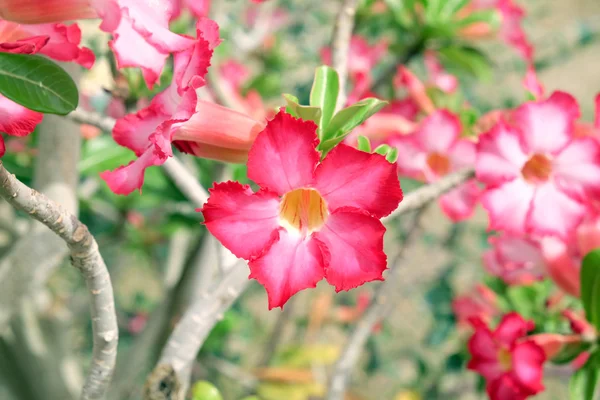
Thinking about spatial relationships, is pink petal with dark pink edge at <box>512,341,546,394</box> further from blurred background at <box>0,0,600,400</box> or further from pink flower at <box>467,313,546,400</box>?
blurred background at <box>0,0,600,400</box>

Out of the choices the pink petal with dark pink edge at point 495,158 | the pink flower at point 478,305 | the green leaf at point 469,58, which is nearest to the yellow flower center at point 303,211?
the pink petal with dark pink edge at point 495,158

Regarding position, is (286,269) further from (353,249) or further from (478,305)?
(478,305)

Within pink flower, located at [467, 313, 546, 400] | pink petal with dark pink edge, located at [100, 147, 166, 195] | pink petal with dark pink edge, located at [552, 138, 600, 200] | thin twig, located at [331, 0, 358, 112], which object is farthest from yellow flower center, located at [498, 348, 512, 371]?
pink petal with dark pink edge, located at [100, 147, 166, 195]

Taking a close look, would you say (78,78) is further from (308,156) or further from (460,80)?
(460,80)

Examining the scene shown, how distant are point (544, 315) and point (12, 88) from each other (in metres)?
0.85

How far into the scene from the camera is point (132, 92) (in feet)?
2.52

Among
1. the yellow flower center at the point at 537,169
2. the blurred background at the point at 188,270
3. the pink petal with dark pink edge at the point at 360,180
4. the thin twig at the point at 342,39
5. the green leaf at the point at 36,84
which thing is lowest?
the blurred background at the point at 188,270

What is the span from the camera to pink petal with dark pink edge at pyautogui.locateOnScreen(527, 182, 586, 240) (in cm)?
61

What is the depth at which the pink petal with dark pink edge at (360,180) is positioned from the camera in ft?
1.22

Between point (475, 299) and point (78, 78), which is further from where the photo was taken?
point (475, 299)

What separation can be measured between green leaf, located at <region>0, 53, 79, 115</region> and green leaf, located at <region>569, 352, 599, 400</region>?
605mm

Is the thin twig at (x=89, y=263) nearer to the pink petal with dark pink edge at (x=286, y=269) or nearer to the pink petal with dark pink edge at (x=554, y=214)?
the pink petal with dark pink edge at (x=286, y=269)

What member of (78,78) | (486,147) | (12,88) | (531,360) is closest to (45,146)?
(78,78)

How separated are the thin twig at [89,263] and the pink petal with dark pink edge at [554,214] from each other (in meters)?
0.42
